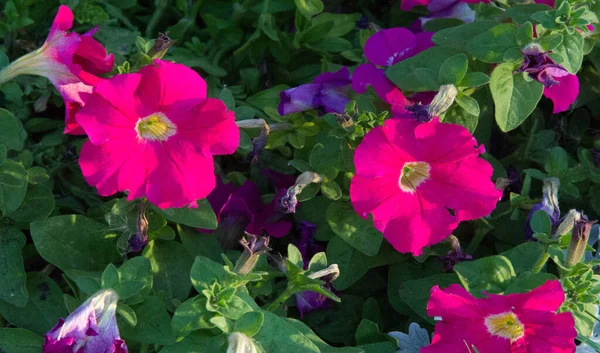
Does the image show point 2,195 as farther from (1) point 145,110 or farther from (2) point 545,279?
(2) point 545,279

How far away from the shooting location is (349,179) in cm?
175

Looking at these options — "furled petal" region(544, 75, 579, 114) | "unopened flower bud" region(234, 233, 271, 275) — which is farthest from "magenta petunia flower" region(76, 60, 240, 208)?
"furled petal" region(544, 75, 579, 114)

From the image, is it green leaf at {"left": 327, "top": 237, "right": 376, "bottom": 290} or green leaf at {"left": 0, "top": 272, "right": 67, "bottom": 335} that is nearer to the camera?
green leaf at {"left": 0, "top": 272, "right": 67, "bottom": 335}

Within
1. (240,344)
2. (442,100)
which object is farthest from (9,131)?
(442,100)

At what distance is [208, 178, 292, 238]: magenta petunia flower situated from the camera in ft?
6.05

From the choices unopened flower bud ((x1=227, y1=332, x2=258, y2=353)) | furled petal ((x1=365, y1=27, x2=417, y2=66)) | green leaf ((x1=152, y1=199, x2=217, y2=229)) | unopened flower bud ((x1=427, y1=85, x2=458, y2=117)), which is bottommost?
green leaf ((x1=152, y1=199, x2=217, y2=229))

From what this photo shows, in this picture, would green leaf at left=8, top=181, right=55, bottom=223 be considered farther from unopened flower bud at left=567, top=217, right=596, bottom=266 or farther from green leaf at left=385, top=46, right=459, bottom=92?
unopened flower bud at left=567, top=217, right=596, bottom=266

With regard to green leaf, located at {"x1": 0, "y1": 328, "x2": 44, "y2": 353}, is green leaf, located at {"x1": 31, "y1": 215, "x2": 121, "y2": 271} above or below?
above

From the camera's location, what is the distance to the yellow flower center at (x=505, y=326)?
58.5 inches

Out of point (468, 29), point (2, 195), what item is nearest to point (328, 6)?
point (468, 29)

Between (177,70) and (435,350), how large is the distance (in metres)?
0.76

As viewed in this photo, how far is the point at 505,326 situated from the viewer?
151cm

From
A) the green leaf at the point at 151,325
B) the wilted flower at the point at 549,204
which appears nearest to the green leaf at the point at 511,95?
the wilted flower at the point at 549,204

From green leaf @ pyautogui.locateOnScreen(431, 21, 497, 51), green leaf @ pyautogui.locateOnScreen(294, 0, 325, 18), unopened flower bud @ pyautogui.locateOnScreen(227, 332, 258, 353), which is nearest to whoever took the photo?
unopened flower bud @ pyautogui.locateOnScreen(227, 332, 258, 353)
